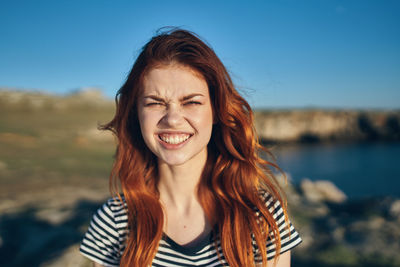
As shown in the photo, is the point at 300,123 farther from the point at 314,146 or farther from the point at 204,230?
the point at 204,230

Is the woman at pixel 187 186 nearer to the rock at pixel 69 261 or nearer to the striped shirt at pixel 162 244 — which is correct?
the striped shirt at pixel 162 244

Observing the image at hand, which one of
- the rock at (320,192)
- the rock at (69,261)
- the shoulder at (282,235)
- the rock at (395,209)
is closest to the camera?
the shoulder at (282,235)

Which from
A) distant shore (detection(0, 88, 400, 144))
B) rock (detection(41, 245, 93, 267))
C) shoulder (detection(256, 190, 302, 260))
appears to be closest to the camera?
shoulder (detection(256, 190, 302, 260))

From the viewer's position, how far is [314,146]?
3688 cm

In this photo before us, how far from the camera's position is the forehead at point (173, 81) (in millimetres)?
1553

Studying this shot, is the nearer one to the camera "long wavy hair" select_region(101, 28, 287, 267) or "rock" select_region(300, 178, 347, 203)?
"long wavy hair" select_region(101, 28, 287, 267)

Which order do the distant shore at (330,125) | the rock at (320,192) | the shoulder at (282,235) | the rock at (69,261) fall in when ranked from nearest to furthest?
the shoulder at (282,235) → the rock at (69,261) → the rock at (320,192) → the distant shore at (330,125)

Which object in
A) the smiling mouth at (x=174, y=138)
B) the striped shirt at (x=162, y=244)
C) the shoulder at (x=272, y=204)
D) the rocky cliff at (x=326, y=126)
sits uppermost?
the smiling mouth at (x=174, y=138)

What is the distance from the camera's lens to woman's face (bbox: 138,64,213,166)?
5.11 ft

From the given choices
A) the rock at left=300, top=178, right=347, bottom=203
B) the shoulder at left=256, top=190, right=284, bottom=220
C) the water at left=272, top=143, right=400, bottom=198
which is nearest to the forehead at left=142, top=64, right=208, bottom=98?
the shoulder at left=256, top=190, right=284, bottom=220

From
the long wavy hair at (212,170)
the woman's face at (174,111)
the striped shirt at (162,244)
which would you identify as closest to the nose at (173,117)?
the woman's face at (174,111)

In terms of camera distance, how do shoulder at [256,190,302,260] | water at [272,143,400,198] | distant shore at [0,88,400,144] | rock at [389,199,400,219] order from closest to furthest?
1. shoulder at [256,190,302,260]
2. rock at [389,199,400,219]
3. water at [272,143,400,198]
4. distant shore at [0,88,400,144]

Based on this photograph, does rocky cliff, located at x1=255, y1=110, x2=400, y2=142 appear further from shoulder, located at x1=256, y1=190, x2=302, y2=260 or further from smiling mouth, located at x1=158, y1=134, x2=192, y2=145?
smiling mouth, located at x1=158, y1=134, x2=192, y2=145

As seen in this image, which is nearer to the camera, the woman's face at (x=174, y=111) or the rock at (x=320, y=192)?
the woman's face at (x=174, y=111)
